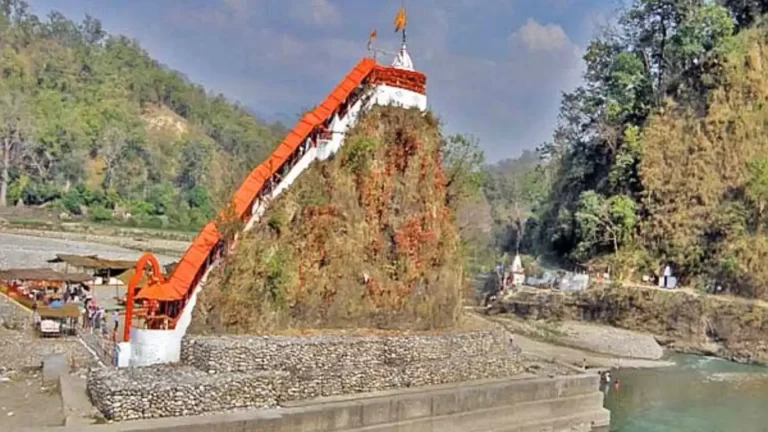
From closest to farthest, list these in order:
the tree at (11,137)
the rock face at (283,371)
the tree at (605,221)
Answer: the rock face at (283,371) < the tree at (605,221) < the tree at (11,137)

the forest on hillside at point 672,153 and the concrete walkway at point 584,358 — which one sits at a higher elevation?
the forest on hillside at point 672,153

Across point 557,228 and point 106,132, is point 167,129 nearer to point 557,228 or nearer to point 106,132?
point 106,132

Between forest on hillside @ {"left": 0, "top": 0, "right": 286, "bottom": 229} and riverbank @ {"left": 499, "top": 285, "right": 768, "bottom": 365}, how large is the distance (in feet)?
76.2

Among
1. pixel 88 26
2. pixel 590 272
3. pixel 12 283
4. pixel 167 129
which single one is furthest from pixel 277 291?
pixel 88 26

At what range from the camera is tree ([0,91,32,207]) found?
8156cm

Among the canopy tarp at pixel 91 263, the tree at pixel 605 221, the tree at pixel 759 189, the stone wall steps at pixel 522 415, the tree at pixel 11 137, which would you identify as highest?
the tree at pixel 11 137

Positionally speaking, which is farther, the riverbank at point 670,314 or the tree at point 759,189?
the tree at point 759,189

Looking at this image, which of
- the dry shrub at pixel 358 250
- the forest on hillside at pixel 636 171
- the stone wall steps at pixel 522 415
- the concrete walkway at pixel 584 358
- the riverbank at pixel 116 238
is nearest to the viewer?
the stone wall steps at pixel 522 415

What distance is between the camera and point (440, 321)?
22.3 m

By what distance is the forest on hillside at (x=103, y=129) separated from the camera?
276ft

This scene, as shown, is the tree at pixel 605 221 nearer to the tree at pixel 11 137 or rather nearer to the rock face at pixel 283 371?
the rock face at pixel 283 371

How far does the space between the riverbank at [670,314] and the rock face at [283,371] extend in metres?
22.7

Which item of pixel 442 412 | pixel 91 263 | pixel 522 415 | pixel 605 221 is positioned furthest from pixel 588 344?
pixel 91 263

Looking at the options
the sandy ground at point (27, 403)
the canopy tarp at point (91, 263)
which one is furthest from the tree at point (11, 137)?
the sandy ground at point (27, 403)
